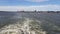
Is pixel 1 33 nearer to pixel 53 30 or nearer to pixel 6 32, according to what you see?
pixel 6 32

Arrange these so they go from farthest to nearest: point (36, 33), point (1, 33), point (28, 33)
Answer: point (36, 33) → point (28, 33) → point (1, 33)

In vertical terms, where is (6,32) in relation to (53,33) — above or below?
above

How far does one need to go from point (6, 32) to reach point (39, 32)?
3697 mm

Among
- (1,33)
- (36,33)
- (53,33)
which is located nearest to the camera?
(1,33)

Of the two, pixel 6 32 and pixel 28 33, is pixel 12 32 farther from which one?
pixel 28 33

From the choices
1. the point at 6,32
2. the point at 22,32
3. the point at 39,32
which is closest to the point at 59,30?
the point at 39,32

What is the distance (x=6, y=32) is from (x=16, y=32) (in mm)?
842

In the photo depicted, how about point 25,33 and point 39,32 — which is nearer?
point 25,33

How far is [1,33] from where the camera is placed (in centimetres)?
1193

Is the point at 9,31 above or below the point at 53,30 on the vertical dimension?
above

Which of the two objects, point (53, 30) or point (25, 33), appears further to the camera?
point (53, 30)

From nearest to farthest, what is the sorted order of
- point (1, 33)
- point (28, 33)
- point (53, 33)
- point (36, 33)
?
point (1, 33) → point (28, 33) → point (36, 33) → point (53, 33)

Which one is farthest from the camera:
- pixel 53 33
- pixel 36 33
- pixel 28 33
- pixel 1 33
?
pixel 53 33

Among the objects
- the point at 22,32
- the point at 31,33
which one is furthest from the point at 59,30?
the point at 22,32
